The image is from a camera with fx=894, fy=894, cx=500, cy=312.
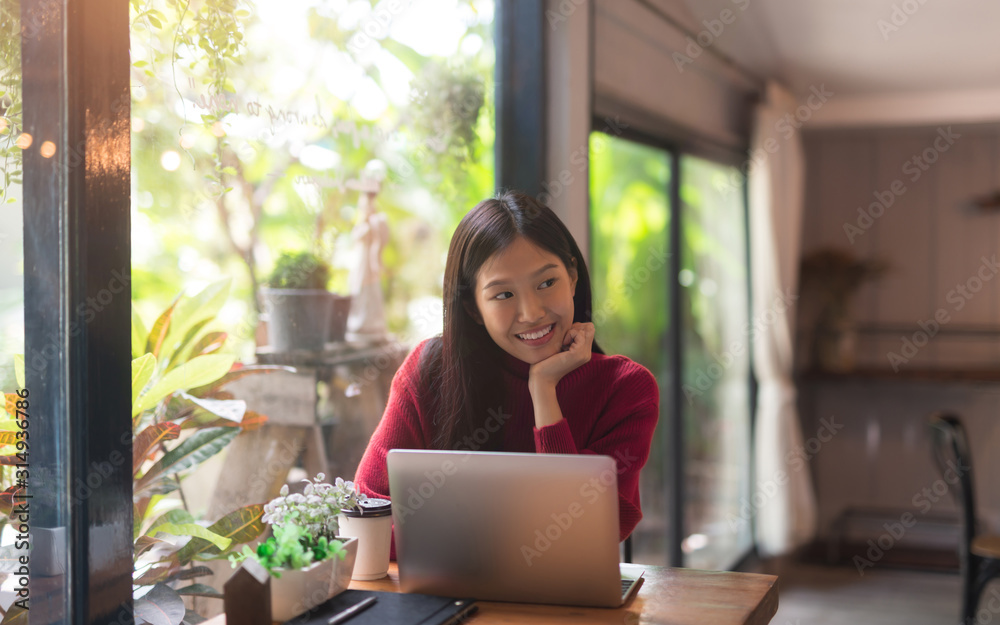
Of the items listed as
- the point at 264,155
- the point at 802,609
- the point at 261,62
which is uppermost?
the point at 261,62

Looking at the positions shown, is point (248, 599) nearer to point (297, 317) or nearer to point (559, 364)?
point (559, 364)

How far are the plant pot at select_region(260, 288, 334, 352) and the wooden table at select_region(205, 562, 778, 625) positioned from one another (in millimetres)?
697

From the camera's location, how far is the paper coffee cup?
1560mm

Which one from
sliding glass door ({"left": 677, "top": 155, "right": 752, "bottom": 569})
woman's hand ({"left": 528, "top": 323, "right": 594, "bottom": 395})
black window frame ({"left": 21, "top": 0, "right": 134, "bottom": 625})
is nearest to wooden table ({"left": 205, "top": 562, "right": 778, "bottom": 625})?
black window frame ({"left": 21, "top": 0, "right": 134, "bottom": 625})


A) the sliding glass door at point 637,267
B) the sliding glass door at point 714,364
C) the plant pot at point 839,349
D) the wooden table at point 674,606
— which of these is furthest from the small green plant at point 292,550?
the plant pot at point 839,349

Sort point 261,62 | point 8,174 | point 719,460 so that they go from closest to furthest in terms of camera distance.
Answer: point 8,174 < point 261,62 < point 719,460

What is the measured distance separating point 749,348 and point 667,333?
36.3 inches

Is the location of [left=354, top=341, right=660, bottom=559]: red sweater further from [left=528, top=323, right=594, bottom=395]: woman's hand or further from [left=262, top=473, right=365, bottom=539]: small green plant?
[left=262, top=473, right=365, bottom=539]: small green plant

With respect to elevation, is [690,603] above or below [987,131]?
below

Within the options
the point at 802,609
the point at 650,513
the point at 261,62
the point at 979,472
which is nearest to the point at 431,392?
the point at 261,62

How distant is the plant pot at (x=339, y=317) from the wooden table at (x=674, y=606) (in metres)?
0.78

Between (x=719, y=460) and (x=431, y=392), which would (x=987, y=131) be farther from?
(x=431, y=392)

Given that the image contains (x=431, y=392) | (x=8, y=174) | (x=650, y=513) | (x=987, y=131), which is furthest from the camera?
(x=987, y=131)

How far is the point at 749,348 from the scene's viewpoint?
4.91 metres
